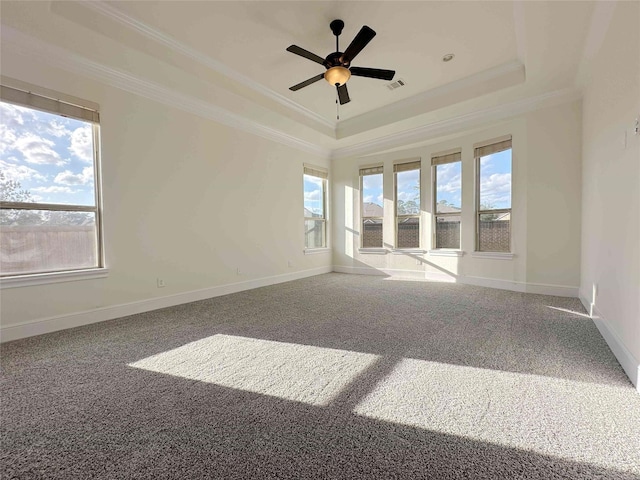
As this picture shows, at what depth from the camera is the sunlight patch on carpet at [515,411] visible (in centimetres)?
130

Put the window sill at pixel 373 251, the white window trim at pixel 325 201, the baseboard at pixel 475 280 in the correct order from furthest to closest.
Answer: the white window trim at pixel 325 201
the window sill at pixel 373 251
the baseboard at pixel 475 280

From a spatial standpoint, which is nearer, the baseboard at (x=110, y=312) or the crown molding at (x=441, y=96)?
the baseboard at (x=110, y=312)

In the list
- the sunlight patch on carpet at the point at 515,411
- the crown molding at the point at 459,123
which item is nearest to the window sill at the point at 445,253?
the crown molding at the point at 459,123

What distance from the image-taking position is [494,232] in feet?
16.1

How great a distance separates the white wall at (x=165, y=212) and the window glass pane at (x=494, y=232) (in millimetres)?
3681

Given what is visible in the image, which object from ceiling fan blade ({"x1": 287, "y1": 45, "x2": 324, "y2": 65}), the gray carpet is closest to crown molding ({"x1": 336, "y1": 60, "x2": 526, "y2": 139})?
ceiling fan blade ({"x1": 287, "y1": 45, "x2": 324, "y2": 65})

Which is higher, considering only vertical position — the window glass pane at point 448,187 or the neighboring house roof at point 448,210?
the window glass pane at point 448,187

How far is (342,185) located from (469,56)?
365cm

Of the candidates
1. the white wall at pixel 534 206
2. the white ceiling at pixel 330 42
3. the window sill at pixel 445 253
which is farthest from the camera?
the window sill at pixel 445 253

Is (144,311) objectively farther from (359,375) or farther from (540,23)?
(540,23)

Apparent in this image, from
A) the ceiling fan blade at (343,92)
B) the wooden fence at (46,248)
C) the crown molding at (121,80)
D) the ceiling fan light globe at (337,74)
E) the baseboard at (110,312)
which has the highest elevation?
the crown molding at (121,80)

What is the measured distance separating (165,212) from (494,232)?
5.21 meters

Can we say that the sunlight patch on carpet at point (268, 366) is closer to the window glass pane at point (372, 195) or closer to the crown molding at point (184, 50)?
the crown molding at point (184, 50)

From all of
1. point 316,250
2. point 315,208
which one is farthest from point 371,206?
point 316,250
